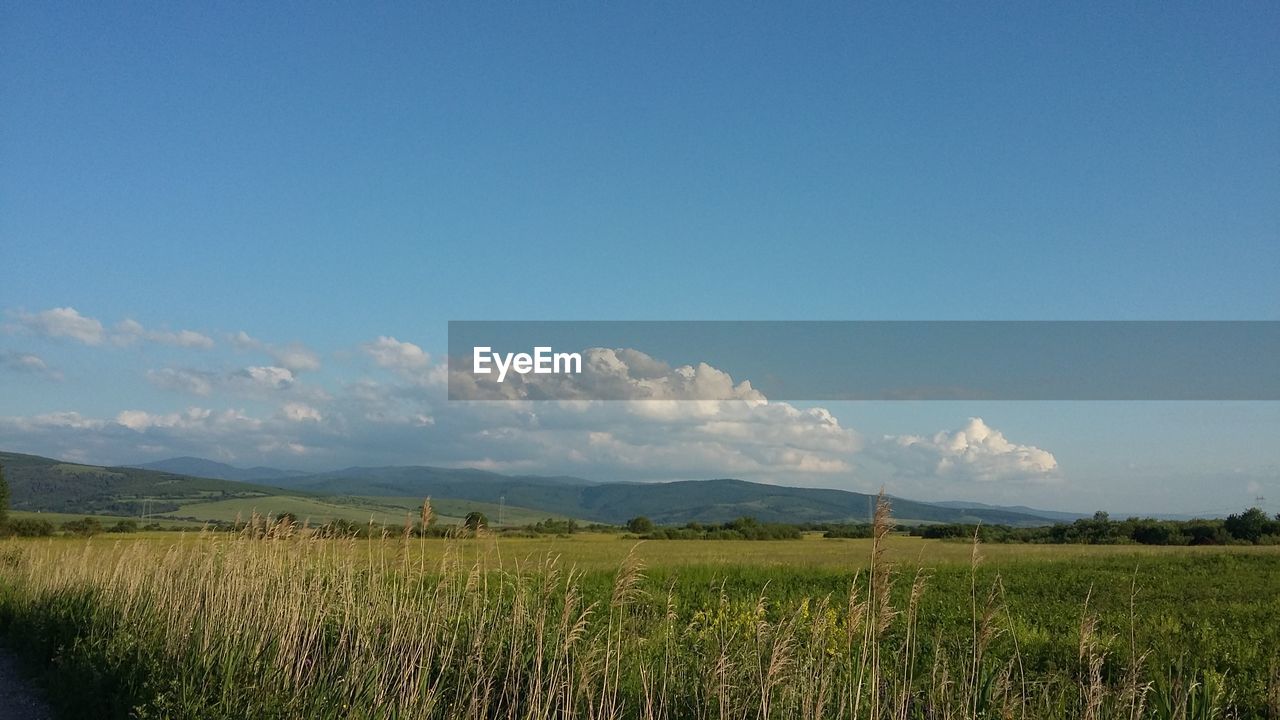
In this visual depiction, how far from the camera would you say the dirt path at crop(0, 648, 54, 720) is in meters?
9.60

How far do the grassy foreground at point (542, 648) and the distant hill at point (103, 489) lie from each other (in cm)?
13552

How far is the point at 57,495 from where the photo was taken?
16338 centimetres

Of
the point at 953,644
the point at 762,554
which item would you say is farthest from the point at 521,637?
the point at 762,554

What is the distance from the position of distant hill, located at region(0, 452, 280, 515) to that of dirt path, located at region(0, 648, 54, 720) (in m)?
136

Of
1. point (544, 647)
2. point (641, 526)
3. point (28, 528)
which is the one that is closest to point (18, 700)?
point (544, 647)

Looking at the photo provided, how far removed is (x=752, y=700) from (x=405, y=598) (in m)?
4.34

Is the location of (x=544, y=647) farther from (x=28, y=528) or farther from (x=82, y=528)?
(x=82, y=528)

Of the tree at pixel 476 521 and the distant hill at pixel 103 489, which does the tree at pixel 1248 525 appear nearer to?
the tree at pixel 476 521

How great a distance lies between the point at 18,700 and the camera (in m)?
10.3

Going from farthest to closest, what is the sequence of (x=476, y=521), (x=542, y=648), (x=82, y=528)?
(x=82, y=528) < (x=476, y=521) < (x=542, y=648)

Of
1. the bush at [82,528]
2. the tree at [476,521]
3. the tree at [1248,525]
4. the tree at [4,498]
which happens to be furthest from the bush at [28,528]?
the tree at [1248,525]

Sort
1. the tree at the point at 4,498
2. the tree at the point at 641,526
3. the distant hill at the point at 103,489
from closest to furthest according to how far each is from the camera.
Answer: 1. the tree at the point at 4,498
2. the tree at the point at 641,526
3. the distant hill at the point at 103,489

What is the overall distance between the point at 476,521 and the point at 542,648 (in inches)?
126

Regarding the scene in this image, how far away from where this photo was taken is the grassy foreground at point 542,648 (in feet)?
21.6
